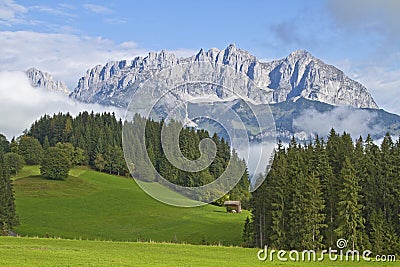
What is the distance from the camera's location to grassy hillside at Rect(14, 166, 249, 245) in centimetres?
8119

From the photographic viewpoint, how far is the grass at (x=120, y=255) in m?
36.0

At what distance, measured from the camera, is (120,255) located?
4194 cm

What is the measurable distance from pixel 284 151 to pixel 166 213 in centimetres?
3923

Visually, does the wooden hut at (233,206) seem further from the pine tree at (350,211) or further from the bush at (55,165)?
the pine tree at (350,211)

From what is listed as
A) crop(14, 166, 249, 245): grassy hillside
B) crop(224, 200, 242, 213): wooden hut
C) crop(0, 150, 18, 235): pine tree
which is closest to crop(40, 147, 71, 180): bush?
crop(14, 166, 249, 245): grassy hillside

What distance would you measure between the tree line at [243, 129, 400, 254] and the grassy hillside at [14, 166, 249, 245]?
51.3ft

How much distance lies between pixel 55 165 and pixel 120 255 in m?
84.4

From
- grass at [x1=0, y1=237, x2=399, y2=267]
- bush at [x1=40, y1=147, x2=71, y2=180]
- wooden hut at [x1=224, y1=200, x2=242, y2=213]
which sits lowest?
grass at [x1=0, y1=237, x2=399, y2=267]

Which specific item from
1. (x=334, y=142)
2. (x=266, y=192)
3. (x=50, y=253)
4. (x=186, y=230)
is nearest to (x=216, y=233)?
(x=186, y=230)

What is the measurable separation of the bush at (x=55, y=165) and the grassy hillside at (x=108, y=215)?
6.38ft

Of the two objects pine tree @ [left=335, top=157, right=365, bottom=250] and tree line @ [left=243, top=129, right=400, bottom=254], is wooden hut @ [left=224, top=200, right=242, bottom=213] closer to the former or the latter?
tree line @ [left=243, top=129, right=400, bottom=254]

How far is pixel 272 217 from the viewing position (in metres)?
64.4

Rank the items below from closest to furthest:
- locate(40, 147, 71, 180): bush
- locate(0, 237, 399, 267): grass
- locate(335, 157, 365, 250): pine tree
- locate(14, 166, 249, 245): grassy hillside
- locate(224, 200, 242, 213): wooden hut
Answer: locate(0, 237, 399, 267): grass
locate(335, 157, 365, 250): pine tree
locate(14, 166, 249, 245): grassy hillside
locate(224, 200, 242, 213): wooden hut
locate(40, 147, 71, 180): bush

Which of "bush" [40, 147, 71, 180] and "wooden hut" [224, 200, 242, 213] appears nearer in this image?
"wooden hut" [224, 200, 242, 213]
